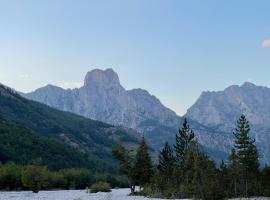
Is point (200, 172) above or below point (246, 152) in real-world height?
below

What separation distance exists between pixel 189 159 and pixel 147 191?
15.3 m

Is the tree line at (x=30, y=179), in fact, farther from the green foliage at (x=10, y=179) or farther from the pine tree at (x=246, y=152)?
the pine tree at (x=246, y=152)

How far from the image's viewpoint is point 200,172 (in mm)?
84438

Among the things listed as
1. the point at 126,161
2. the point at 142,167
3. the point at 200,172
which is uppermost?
the point at 126,161

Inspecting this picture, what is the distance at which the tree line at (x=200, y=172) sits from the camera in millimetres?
86000

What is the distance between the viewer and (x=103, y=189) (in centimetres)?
15338

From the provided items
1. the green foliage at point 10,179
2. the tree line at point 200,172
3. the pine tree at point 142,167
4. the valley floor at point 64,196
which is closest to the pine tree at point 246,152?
the tree line at point 200,172

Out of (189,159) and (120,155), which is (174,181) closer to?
(189,159)

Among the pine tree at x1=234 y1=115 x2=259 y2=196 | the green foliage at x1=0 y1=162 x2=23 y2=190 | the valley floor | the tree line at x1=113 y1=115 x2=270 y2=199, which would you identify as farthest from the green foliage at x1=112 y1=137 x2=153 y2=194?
the green foliage at x1=0 y1=162 x2=23 y2=190

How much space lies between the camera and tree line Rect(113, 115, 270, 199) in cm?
8600

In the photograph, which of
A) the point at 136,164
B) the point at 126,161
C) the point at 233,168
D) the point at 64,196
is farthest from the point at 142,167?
the point at 233,168

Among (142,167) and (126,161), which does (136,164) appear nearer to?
(142,167)

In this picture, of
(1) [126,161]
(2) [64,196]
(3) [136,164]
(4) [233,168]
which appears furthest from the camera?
(1) [126,161]

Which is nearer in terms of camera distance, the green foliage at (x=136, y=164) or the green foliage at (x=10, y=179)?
the green foliage at (x=136, y=164)
